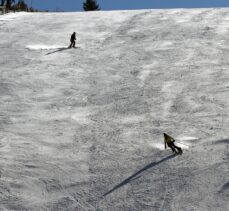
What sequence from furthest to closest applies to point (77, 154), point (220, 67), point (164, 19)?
1. point (164, 19)
2. point (220, 67)
3. point (77, 154)

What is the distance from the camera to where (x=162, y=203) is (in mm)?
11023

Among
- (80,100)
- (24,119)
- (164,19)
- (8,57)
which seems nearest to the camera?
(24,119)

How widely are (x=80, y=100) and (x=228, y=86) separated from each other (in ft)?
17.0

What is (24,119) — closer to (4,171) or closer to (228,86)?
(4,171)

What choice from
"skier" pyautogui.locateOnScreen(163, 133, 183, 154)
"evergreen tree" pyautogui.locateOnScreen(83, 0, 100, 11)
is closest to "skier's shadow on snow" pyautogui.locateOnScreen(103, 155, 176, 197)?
Result: "skier" pyautogui.locateOnScreen(163, 133, 183, 154)

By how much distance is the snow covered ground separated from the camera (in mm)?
11617

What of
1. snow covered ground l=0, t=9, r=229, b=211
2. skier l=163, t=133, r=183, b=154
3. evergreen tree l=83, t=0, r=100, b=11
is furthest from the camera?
evergreen tree l=83, t=0, r=100, b=11

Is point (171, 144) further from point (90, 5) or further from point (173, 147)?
point (90, 5)

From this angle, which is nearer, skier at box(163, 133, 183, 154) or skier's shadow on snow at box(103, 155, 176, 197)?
skier's shadow on snow at box(103, 155, 176, 197)

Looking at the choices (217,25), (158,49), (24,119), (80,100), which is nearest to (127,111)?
(80,100)

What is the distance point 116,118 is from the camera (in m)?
16.0

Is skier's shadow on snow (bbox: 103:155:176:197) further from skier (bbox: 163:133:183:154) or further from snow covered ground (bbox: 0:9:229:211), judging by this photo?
skier (bbox: 163:133:183:154)

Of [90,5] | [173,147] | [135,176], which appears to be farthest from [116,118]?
[90,5]

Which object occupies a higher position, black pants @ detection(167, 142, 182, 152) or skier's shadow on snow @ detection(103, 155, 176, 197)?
black pants @ detection(167, 142, 182, 152)
